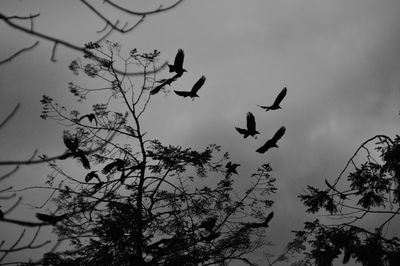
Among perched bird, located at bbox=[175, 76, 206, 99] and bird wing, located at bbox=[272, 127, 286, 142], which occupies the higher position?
perched bird, located at bbox=[175, 76, 206, 99]

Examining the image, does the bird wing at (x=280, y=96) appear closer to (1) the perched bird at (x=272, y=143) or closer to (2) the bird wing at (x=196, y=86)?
(1) the perched bird at (x=272, y=143)

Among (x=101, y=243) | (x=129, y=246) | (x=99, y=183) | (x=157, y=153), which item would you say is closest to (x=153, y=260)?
(x=129, y=246)

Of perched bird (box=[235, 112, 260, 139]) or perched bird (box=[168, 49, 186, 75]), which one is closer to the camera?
perched bird (box=[168, 49, 186, 75])

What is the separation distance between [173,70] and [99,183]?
503 cm

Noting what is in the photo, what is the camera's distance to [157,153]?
11.7m

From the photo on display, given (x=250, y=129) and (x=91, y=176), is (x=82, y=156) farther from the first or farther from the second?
Result: (x=91, y=176)

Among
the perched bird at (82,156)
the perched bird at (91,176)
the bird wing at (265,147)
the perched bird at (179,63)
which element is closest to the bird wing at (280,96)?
the bird wing at (265,147)

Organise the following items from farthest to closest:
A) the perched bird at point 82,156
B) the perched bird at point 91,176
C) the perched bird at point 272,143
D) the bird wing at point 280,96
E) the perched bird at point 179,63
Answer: the perched bird at point 91,176 → the perched bird at point 272,143 → the bird wing at point 280,96 → the perched bird at point 179,63 → the perched bird at point 82,156

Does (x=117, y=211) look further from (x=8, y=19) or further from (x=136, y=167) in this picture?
(x=8, y=19)

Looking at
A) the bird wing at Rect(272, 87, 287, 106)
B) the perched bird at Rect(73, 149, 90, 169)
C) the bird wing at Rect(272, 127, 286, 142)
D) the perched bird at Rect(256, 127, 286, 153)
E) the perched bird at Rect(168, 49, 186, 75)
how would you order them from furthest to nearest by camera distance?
the perched bird at Rect(256, 127, 286, 153) → the bird wing at Rect(272, 127, 286, 142) → the bird wing at Rect(272, 87, 287, 106) → the perched bird at Rect(168, 49, 186, 75) → the perched bird at Rect(73, 149, 90, 169)

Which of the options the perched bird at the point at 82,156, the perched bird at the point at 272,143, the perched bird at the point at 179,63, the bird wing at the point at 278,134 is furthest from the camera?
the perched bird at the point at 272,143

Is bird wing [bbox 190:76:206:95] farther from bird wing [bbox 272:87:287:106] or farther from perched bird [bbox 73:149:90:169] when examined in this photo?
perched bird [bbox 73:149:90:169]

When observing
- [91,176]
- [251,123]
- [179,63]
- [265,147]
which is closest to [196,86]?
[179,63]

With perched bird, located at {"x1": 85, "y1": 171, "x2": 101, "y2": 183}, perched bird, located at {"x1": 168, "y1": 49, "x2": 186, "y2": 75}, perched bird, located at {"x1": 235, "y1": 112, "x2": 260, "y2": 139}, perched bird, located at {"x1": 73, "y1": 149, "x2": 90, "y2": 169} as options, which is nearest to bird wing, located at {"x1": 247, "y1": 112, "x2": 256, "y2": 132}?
perched bird, located at {"x1": 235, "y1": 112, "x2": 260, "y2": 139}
